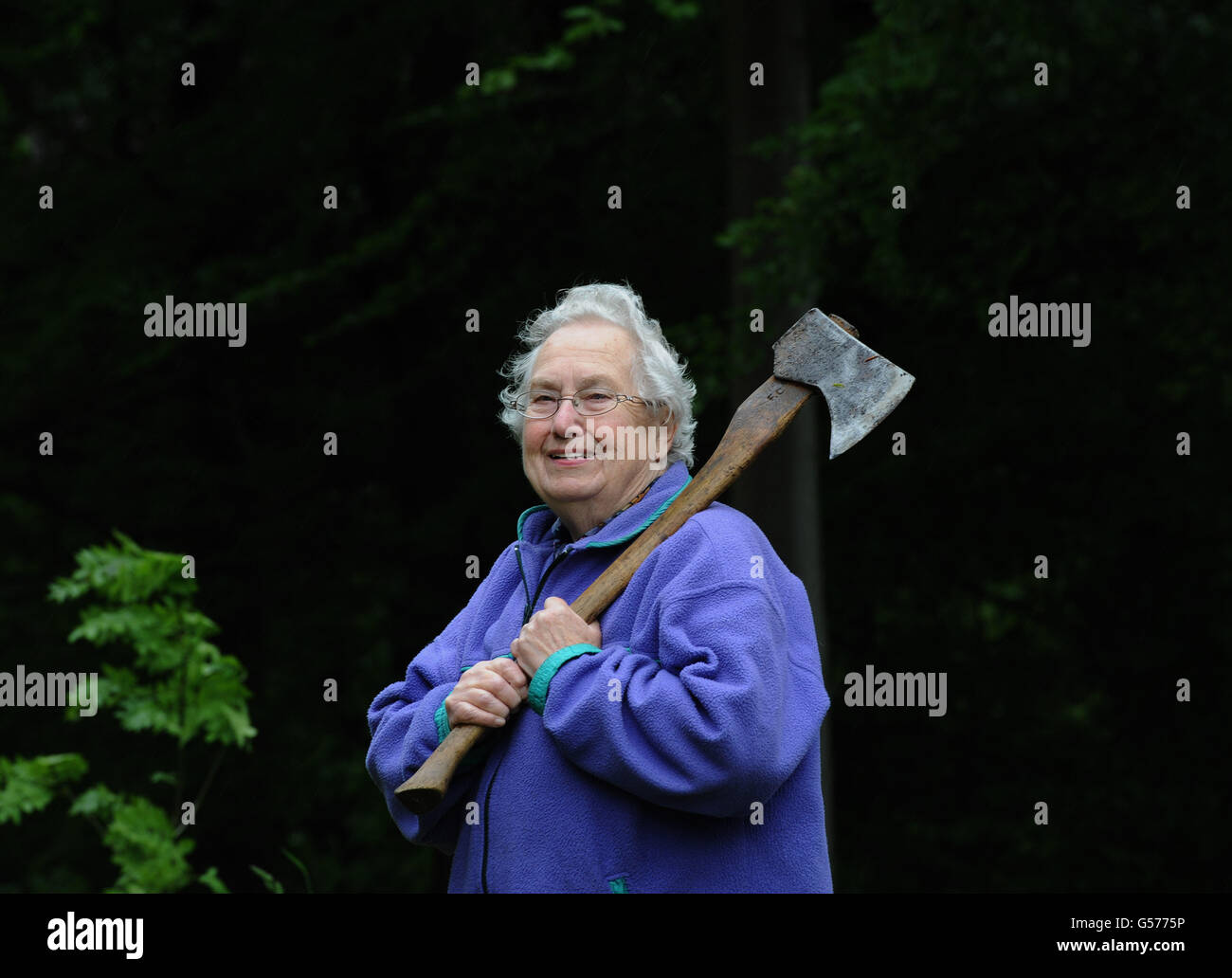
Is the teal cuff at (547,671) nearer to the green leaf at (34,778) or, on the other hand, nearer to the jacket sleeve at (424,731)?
the jacket sleeve at (424,731)

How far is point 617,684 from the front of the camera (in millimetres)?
2168

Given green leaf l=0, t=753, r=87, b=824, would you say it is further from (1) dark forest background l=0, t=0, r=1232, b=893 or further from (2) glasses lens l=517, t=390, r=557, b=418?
(1) dark forest background l=0, t=0, r=1232, b=893

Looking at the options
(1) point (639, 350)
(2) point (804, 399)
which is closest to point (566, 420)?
(1) point (639, 350)

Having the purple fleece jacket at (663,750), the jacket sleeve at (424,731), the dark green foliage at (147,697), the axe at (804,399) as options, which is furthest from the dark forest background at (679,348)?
the purple fleece jacket at (663,750)

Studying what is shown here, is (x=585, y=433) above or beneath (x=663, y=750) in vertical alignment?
above

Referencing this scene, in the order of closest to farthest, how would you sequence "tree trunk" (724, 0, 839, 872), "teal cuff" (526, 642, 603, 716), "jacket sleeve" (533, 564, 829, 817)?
1. "jacket sleeve" (533, 564, 829, 817)
2. "teal cuff" (526, 642, 603, 716)
3. "tree trunk" (724, 0, 839, 872)

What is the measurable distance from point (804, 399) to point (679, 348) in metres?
4.30

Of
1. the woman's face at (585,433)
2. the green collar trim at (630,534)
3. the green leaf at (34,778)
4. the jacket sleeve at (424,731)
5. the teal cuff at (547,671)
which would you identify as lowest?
the green leaf at (34,778)

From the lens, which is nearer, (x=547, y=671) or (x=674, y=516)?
(x=547, y=671)

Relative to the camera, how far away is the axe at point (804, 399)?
96.4 inches

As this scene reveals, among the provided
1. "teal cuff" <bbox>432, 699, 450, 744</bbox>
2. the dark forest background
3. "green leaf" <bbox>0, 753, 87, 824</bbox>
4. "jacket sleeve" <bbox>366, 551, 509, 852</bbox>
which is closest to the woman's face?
"jacket sleeve" <bbox>366, 551, 509, 852</bbox>

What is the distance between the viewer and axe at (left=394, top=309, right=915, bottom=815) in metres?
2.45

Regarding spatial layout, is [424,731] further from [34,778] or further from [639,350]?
[34,778]

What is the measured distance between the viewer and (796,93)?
7020mm
